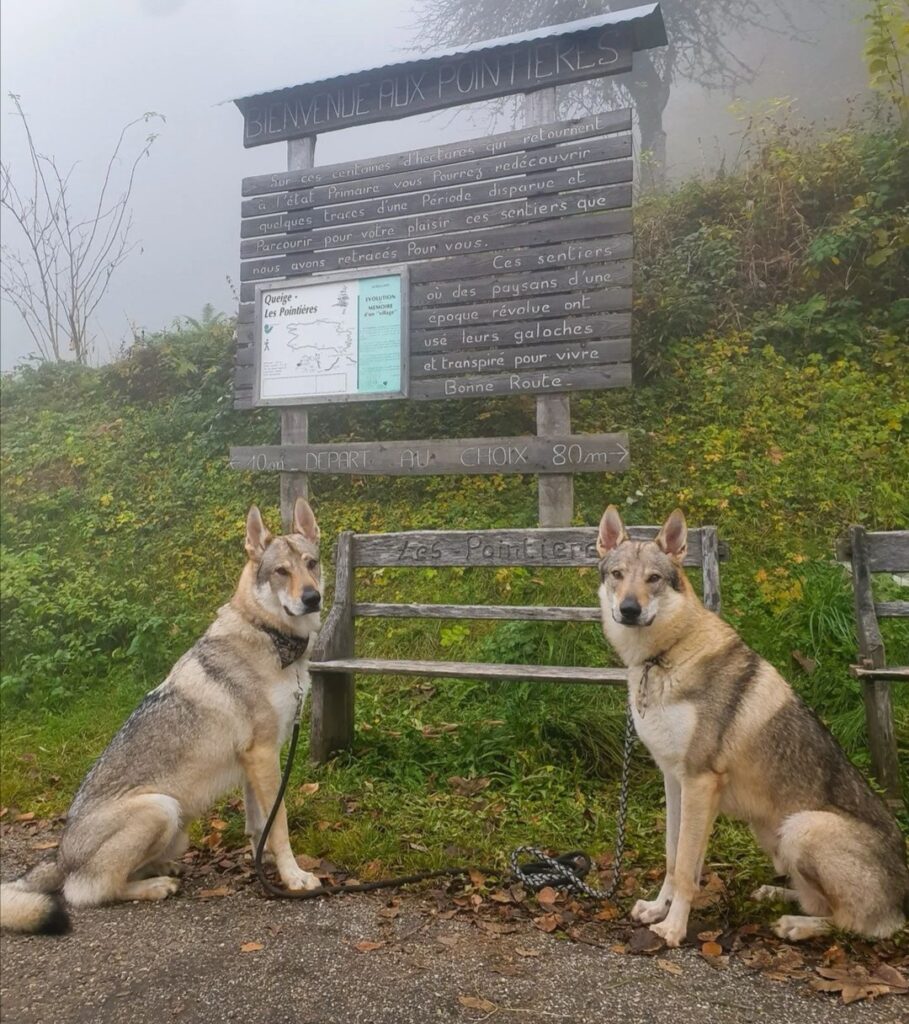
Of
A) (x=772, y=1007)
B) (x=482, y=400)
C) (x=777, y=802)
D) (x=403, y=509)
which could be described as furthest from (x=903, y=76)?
(x=772, y=1007)

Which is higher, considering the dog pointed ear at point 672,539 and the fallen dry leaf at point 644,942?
the dog pointed ear at point 672,539

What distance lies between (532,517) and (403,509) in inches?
44.5

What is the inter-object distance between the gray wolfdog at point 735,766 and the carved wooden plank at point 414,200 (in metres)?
3.77

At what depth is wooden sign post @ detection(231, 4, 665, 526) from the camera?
17.5 ft

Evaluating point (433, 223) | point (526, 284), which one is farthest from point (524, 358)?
point (433, 223)

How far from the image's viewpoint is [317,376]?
6.04 metres

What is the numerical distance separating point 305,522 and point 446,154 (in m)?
4.12

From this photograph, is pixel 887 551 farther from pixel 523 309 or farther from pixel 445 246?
pixel 445 246

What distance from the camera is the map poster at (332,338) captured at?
5848 mm

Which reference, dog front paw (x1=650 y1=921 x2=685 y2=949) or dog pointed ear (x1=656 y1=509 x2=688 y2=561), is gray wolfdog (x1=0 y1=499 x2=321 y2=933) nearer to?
dog front paw (x1=650 y1=921 x2=685 y2=949)

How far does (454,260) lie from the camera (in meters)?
5.77

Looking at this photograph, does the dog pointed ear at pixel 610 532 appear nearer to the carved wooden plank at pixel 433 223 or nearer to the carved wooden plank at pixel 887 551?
the carved wooden plank at pixel 887 551

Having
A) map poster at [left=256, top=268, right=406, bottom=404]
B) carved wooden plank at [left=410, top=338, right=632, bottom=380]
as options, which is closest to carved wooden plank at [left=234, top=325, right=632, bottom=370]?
carved wooden plank at [left=410, top=338, right=632, bottom=380]

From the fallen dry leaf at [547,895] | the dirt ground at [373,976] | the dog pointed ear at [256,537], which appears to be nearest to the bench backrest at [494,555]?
the dog pointed ear at [256,537]
